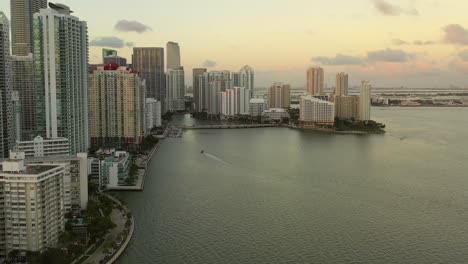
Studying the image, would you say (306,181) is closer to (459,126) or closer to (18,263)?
(18,263)

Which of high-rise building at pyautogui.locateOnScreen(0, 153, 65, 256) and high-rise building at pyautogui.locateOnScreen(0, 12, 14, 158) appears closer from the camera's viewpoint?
high-rise building at pyautogui.locateOnScreen(0, 153, 65, 256)

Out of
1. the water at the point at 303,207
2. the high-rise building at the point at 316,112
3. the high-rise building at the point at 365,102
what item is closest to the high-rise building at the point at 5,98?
the water at the point at 303,207

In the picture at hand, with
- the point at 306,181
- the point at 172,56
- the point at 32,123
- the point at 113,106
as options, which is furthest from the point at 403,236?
the point at 172,56

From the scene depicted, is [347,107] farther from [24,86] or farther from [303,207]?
[303,207]

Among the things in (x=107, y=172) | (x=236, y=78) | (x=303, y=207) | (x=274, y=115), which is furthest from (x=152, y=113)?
(x=303, y=207)

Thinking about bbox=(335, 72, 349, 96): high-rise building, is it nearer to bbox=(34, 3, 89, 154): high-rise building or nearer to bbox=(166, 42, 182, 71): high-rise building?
bbox=(166, 42, 182, 71): high-rise building

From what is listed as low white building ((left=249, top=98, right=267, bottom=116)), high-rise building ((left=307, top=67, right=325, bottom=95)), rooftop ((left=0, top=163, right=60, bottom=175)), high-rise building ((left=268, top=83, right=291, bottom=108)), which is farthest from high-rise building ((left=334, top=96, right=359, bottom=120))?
rooftop ((left=0, top=163, right=60, bottom=175))

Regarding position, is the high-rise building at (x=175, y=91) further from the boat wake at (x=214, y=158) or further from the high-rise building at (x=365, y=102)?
the boat wake at (x=214, y=158)
